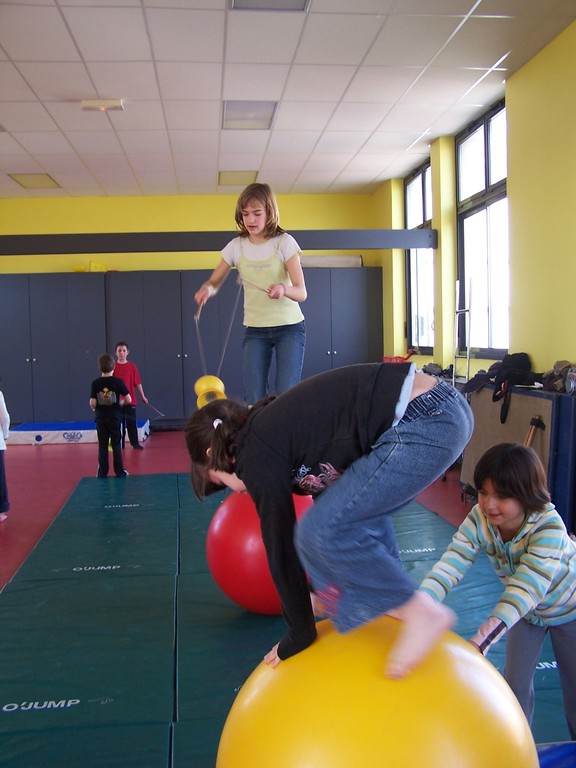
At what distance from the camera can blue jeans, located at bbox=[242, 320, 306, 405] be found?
3.49 metres

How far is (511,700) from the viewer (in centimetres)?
147

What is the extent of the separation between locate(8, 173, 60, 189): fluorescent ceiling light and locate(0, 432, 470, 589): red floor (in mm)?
3679

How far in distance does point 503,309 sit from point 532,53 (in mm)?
2327

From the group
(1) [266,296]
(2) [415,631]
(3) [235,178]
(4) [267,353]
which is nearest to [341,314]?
(3) [235,178]

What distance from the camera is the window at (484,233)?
6.80 metres

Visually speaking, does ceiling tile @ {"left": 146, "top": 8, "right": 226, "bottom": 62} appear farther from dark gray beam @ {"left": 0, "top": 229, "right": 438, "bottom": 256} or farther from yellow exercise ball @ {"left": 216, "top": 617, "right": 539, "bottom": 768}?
yellow exercise ball @ {"left": 216, "top": 617, "right": 539, "bottom": 768}

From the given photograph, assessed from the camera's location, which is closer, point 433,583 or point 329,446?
point 329,446

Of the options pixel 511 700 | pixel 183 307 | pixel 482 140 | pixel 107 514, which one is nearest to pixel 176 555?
pixel 107 514

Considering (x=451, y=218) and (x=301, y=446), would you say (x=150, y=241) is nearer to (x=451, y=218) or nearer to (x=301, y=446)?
(x=451, y=218)

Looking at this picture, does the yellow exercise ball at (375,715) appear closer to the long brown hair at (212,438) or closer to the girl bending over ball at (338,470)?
the girl bending over ball at (338,470)

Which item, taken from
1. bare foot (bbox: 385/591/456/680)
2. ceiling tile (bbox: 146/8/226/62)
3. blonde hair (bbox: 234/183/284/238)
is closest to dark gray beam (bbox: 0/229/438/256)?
ceiling tile (bbox: 146/8/226/62)

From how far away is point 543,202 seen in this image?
17.9ft

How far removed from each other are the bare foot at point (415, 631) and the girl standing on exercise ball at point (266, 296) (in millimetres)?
1901

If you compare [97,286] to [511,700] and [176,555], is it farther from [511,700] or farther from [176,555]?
[511,700]
